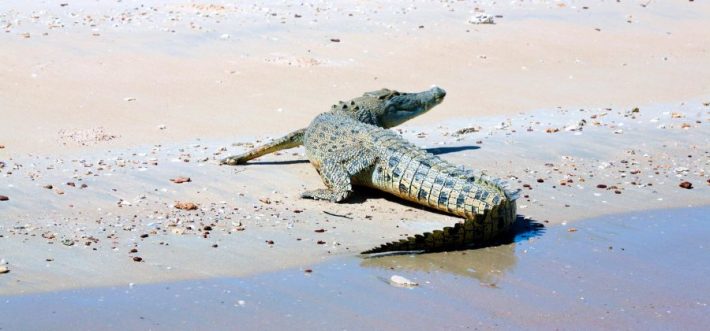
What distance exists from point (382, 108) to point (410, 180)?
2.17 m

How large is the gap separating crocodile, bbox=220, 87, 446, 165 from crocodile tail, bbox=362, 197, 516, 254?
2.57 metres

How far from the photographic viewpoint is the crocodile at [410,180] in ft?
21.5

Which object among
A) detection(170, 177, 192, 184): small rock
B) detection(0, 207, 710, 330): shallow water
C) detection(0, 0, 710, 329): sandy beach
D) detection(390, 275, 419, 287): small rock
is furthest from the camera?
detection(170, 177, 192, 184): small rock

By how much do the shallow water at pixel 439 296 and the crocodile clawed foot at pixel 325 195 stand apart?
53.2 inches

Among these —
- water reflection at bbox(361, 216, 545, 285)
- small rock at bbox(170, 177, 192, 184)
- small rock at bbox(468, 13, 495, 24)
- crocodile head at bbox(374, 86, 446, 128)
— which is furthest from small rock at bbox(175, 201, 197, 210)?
small rock at bbox(468, 13, 495, 24)

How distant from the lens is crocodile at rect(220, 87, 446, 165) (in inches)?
350

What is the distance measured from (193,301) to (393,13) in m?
9.57

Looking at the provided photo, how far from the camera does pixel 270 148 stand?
873 cm

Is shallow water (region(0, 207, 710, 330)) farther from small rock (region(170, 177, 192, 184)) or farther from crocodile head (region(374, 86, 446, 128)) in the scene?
crocodile head (region(374, 86, 446, 128))

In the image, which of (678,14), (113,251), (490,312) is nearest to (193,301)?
(113,251)

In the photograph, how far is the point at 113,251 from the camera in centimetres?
611

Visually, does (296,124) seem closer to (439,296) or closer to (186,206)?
(186,206)

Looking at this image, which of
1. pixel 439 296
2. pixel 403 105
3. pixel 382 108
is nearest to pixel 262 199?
pixel 439 296

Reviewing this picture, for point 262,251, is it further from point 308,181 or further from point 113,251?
point 308,181
